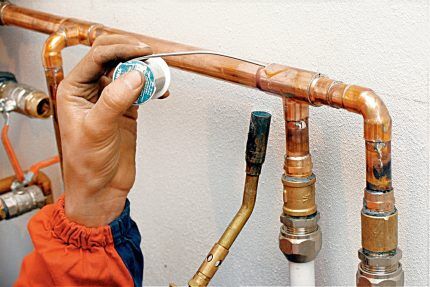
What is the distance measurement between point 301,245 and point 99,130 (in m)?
0.23

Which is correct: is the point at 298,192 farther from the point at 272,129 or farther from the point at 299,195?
the point at 272,129

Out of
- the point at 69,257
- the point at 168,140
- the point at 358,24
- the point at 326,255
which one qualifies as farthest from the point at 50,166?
the point at 358,24

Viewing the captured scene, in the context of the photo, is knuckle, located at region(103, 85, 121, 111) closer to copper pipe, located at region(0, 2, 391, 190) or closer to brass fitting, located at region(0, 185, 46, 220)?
copper pipe, located at region(0, 2, 391, 190)

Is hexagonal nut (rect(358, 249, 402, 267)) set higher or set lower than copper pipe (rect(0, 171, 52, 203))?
higher

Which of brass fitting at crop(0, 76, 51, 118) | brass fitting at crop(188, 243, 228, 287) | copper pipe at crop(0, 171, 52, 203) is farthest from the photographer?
copper pipe at crop(0, 171, 52, 203)

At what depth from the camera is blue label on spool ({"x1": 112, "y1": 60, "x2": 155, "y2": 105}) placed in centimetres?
64

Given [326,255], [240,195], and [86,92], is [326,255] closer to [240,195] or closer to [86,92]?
[240,195]

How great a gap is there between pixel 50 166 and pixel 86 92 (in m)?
0.44

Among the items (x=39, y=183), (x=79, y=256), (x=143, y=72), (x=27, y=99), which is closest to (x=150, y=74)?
(x=143, y=72)

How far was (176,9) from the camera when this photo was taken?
832 millimetres

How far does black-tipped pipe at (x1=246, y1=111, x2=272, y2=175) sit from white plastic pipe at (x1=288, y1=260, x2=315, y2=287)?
106 millimetres

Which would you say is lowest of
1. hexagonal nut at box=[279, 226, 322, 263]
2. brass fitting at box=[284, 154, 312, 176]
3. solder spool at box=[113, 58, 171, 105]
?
hexagonal nut at box=[279, 226, 322, 263]

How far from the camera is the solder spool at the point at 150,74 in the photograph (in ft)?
2.10

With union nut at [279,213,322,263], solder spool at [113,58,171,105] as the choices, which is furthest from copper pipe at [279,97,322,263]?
solder spool at [113,58,171,105]
